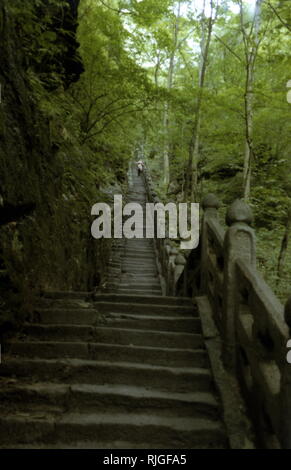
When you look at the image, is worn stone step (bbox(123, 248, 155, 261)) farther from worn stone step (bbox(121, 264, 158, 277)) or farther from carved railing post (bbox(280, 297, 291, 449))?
carved railing post (bbox(280, 297, 291, 449))

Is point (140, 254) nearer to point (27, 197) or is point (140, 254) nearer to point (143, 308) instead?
point (143, 308)

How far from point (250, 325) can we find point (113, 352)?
1.65m

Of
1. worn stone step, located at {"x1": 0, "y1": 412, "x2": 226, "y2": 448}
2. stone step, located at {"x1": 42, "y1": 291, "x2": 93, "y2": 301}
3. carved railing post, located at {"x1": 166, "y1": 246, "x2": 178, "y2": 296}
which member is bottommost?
carved railing post, located at {"x1": 166, "y1": 246, "x2": 178, "y2": 296}

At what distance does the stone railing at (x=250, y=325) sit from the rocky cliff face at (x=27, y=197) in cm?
256

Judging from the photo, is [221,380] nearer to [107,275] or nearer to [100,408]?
[100,408]

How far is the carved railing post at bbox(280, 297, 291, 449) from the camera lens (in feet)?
6.86

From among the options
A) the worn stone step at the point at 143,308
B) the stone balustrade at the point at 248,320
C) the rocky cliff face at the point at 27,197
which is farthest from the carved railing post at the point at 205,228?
the rocky cliff face at the point at 27,197

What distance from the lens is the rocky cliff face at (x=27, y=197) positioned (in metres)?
3.78

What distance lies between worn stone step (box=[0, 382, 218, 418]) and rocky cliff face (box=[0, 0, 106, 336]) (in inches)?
37.0

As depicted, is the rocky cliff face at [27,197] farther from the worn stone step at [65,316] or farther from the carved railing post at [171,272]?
the carved railing post at [171,272]

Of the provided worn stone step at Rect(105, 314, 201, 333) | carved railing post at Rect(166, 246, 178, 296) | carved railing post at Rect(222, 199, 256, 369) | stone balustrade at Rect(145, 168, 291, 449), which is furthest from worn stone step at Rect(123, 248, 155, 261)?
carved railing post at Rect(222, 199, 256, 369)

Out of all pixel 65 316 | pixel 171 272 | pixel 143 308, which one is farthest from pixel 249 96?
pixel 65 316

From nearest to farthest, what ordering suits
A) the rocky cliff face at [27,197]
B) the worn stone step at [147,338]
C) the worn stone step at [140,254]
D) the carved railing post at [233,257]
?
the carved railing post at [233,257] < the rocky cliff face at [27,197] < the worn stone step at [147,338] < the worn stone step at [140,254]
